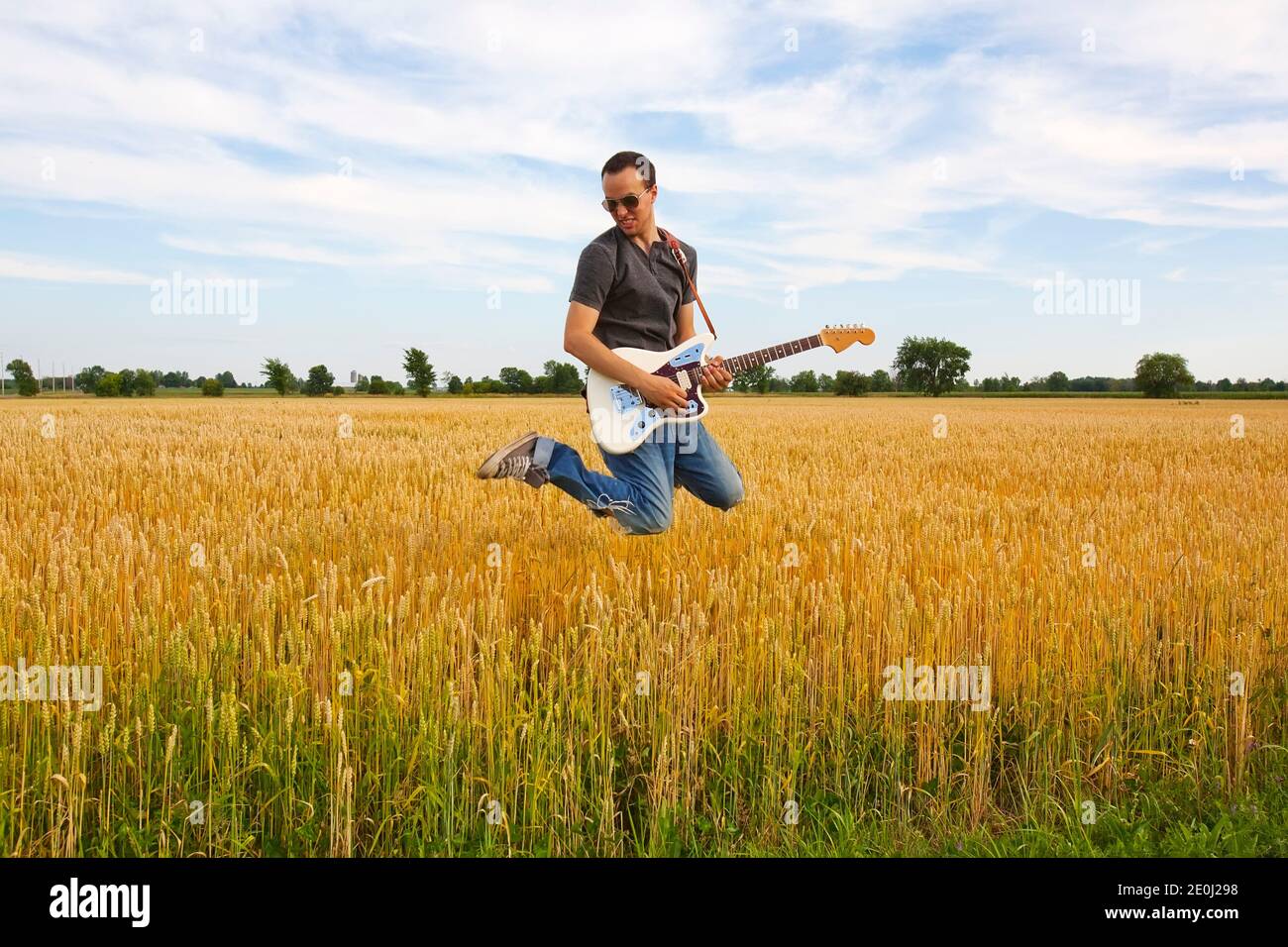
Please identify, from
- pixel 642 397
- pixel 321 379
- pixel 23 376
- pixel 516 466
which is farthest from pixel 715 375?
pixel 23 376

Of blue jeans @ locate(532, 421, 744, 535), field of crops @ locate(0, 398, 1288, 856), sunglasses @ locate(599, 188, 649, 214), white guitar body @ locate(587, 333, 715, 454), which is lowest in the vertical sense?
field of crops @ locate(0, 398, 1288, 856)

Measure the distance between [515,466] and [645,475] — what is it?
75 cm

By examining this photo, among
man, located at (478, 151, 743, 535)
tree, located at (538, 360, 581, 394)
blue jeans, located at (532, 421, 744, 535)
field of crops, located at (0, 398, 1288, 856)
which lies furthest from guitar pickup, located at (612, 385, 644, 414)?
tree, located at (538, 360, 581, 394)

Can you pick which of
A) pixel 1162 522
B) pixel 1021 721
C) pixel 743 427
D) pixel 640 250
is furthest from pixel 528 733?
pixel 743 427

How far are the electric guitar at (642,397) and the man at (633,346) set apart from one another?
0.24 ft

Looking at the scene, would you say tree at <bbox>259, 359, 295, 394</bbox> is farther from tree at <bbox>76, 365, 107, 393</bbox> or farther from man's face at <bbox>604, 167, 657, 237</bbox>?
man's face at <bbox>604, 167, 657, 237</bbox>

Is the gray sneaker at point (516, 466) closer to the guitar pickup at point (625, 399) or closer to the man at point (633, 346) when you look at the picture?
the man at point (633, 346)

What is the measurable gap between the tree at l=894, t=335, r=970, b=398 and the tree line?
0.09 metres

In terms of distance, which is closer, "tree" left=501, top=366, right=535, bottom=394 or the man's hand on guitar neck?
the man's hand on guitar neck

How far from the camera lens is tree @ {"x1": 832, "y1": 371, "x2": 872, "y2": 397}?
67.3 metres

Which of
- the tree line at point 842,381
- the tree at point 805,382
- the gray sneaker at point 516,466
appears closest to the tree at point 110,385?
the tree line at point 842,381

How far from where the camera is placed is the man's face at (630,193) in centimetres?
443
